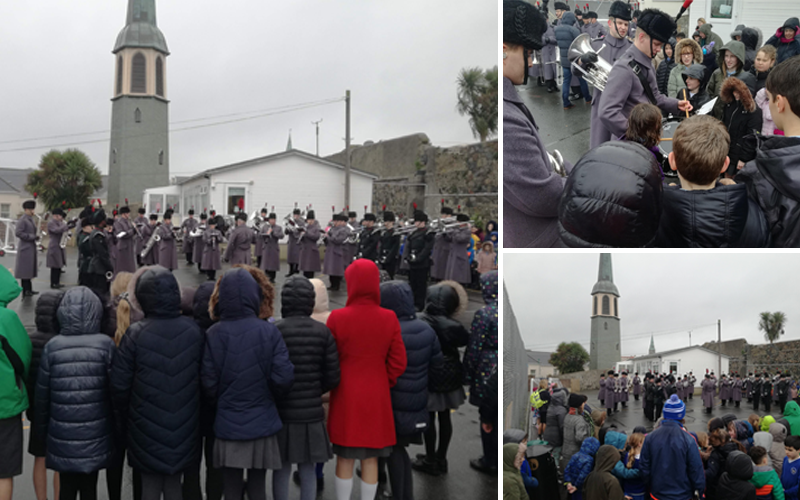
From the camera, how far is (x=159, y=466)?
3600 mm

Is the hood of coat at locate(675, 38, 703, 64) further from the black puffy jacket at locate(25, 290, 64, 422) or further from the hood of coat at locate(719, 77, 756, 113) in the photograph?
the black puffy jacket at locate(25, 290, 64, 422)

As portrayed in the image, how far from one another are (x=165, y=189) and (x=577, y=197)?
37446mm

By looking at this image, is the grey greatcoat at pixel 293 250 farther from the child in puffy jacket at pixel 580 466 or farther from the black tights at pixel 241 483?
the black tights at pixel 241 483

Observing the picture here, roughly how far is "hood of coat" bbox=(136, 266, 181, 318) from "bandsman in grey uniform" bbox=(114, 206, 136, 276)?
40.5 feet

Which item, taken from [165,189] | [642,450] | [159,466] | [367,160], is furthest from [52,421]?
[165,189]

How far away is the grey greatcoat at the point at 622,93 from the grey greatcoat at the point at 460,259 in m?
9.57

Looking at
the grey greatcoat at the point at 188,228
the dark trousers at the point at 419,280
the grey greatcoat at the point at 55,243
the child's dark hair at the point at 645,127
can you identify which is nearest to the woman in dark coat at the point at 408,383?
the child's dark hair at the point at 645,127

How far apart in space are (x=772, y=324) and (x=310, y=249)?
44.3ft

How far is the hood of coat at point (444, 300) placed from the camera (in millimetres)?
4781

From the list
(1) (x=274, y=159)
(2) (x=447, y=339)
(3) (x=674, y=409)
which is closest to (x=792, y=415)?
(3) (x=674, y=409)

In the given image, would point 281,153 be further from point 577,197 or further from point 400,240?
point 577,197

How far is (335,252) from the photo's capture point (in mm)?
15383

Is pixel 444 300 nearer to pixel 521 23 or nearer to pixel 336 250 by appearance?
pixel 521 23

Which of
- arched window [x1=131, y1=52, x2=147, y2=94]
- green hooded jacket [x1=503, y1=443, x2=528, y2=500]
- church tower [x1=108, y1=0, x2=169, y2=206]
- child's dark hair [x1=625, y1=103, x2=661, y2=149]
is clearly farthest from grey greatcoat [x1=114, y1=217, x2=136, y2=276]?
arched window [x1=131, y1=52, x2=147, y2=94]
